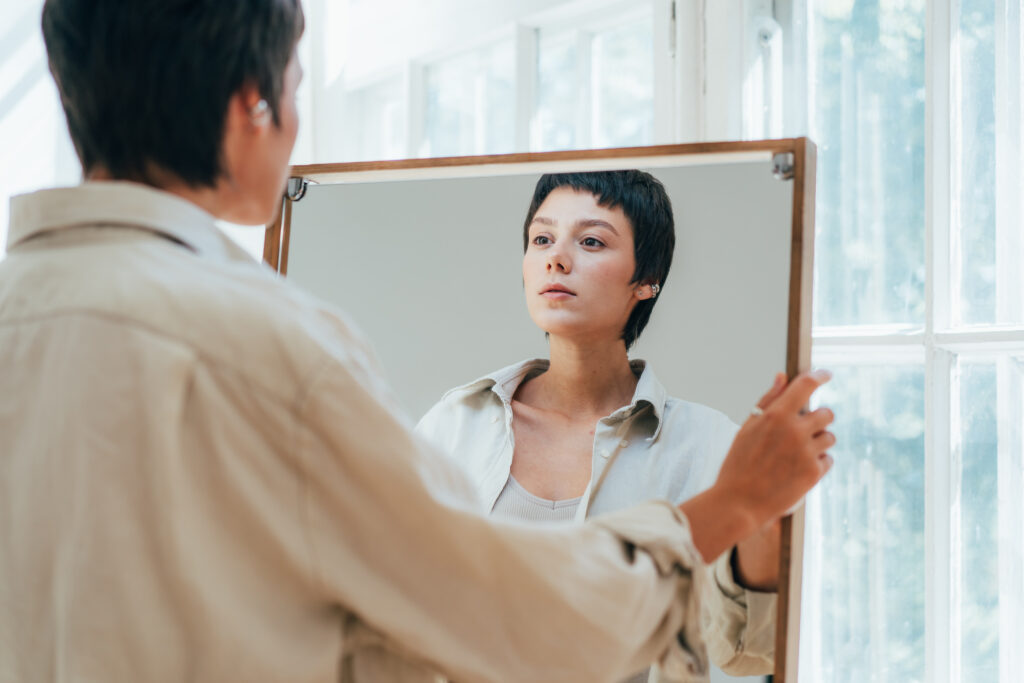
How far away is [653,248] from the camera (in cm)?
108

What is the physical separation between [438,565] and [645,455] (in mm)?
439

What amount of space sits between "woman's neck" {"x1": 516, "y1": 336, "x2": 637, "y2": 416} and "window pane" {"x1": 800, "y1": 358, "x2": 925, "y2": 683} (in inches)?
19.3

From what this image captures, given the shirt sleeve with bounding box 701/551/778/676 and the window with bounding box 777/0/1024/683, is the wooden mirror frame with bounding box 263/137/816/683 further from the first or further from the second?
the window with bounding box 777/0/1024/683

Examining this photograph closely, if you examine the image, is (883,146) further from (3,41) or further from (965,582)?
(3,41)

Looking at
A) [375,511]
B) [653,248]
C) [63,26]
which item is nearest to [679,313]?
[653,248]

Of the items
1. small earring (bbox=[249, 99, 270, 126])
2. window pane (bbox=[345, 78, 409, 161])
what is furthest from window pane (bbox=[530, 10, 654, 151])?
small earring (bbox=[249, 99, 270, 126])

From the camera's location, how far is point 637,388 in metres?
1.08

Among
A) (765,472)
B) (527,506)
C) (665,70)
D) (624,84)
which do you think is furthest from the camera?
(624,84)

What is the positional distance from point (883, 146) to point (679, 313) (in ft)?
1.84

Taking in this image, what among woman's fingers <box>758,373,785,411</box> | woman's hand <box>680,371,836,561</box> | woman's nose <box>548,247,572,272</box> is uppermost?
woman's nose <box>548,247,572,272</box>

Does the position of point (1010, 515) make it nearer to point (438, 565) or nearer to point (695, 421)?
point (695, 421)

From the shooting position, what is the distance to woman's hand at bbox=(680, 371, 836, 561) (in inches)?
33.0

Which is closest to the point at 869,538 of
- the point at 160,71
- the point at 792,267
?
the point at 792,267

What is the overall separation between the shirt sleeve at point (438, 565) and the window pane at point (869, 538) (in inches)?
30.9
